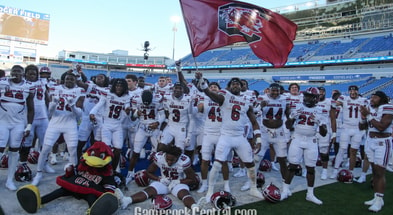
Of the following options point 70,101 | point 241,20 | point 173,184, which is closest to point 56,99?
point 70,101

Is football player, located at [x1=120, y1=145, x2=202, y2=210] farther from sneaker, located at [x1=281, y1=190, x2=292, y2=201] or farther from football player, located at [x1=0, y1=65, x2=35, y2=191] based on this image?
football player, located at [x1=0, y1=65, x2=35, y2=191]

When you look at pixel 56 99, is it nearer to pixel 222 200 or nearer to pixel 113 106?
pixel 113 106

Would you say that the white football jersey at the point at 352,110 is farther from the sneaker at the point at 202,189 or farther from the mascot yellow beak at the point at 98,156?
the mascot yellow beak at the point at 98,156

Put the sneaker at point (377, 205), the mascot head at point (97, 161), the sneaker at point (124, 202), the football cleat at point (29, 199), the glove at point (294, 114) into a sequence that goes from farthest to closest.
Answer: the glove at point (294, 114), the sneaker at point (377, 205), the mascot head at point (97, 161), the sneaker at point (124, 202), the football cleat at point (29, 199)

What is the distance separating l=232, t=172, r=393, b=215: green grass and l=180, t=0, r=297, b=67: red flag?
2788mm

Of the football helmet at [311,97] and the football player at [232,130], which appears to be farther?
the football helmet at [311,97]

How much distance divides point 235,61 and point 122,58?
2387 cm

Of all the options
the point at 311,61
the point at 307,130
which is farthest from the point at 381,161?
the point at 311,61

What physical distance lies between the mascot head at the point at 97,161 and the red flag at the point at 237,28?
2497 millimetres

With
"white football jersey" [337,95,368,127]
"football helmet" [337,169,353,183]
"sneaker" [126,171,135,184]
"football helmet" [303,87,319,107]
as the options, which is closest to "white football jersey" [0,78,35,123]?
"sneaker" [126,171,135,184]

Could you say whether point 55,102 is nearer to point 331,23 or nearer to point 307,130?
point 307,130

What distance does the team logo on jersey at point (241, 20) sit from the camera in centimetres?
611

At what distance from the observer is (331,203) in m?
5.64

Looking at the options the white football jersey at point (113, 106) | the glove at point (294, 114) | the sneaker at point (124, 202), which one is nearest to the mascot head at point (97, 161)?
the sneaker at point (124, 202)
